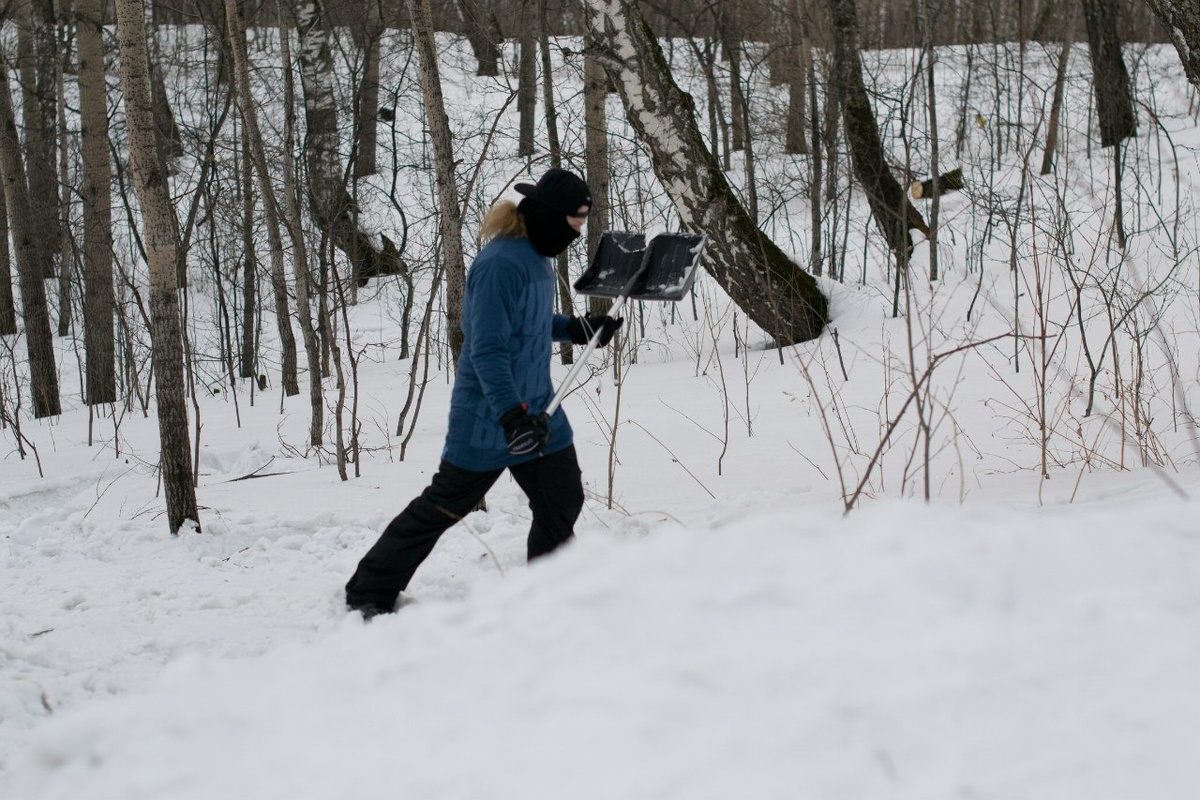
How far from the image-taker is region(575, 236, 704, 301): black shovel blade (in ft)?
12.8

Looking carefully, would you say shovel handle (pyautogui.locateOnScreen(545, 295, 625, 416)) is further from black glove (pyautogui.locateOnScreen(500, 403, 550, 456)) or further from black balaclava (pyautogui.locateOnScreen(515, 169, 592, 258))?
black balaclava (pyautogui.locateOnScreen(515, 169, 592, 258))

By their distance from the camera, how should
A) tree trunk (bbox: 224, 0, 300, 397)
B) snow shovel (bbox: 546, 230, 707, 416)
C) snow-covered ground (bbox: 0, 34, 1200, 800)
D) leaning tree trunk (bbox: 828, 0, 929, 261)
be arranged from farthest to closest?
leaning tree trunk (bbox: 828, 0, 929, 261) → tree trunk (bbox: 224, 0, 300, 397) → snow shovel (bbox: 546, 230, 707, 416) → snow-covered ground (bbox: 0, 34, 1200, 800)

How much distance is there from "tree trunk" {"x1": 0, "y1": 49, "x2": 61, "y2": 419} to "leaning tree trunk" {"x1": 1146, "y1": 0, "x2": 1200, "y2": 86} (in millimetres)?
11516

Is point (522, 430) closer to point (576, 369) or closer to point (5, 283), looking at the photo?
point (576, 369)

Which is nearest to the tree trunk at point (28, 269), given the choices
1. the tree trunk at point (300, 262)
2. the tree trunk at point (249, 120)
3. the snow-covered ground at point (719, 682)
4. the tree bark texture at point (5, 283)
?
the tree bark texture at point (5, 283)

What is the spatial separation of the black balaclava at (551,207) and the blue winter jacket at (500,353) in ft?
0.19

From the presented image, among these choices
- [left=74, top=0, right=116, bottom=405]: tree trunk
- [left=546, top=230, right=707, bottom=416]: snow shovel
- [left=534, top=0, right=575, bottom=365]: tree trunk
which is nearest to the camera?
[left=546, top=230, right=707, bottom=416]: snow shovel

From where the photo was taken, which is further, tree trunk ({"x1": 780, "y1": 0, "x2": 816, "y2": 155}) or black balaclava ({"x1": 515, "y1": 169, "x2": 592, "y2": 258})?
tree trunk ({"x1": 780, "y1": 0, "x2": 816, "y2": 155})

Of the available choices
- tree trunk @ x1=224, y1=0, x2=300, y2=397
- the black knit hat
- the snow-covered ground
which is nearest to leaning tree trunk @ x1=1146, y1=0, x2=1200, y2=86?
the snow-covered ground

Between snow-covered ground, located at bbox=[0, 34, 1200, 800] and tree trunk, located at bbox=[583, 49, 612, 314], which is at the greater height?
tree trunk, located at bbox=[583, 49, 612, 314]

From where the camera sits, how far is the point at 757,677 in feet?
6.51

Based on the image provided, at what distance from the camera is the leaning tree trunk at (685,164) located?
8.17 m

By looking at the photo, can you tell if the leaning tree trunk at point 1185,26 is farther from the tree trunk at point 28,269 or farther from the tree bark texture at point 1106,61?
the tree trunk at point 28,269

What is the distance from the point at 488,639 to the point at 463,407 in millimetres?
1368
